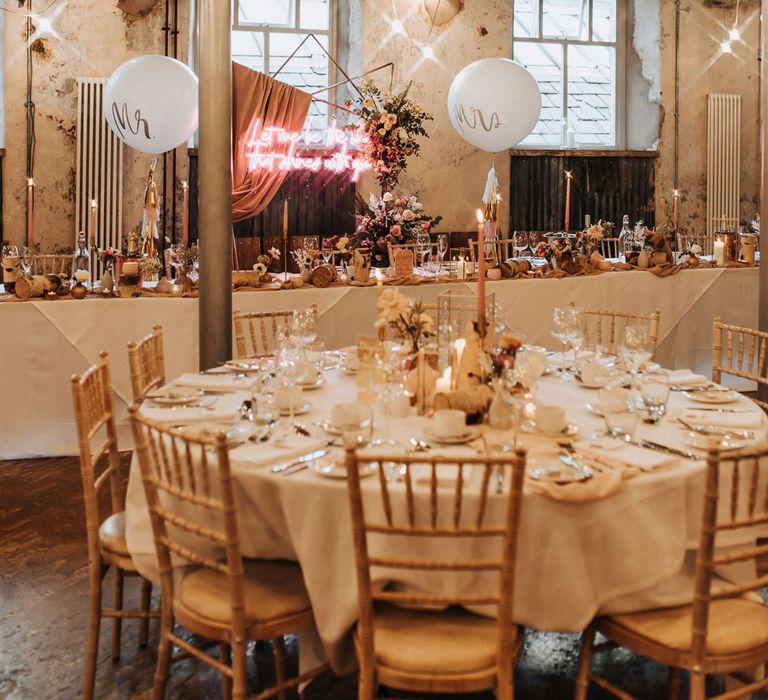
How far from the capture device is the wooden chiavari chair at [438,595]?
6.39ft

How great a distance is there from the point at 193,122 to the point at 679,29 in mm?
6072

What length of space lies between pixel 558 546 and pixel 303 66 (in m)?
8.14

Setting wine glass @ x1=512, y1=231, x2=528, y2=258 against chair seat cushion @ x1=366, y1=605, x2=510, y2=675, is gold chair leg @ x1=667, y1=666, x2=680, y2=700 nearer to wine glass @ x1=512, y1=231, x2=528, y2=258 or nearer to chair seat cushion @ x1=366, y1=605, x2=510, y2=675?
chair seat cushion @ x1=366, y1=605, x2=510, y2=675

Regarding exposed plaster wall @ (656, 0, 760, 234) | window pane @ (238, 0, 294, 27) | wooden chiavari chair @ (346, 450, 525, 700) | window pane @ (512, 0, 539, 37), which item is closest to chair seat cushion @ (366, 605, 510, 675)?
wooden chiavari chair @ (346, 450, 525, 700)

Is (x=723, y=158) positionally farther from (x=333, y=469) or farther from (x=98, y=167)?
(x=333, y=469)

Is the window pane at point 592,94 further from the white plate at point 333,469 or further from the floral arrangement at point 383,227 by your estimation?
the white plate at point 333,469

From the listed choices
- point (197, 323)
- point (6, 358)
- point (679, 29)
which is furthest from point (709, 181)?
point (6, 358)

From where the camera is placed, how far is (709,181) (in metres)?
10.2

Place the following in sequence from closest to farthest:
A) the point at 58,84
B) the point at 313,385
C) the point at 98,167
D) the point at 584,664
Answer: the point at 584,664 → the point at 313,385 → the point at 58,84 → the point at 98,167

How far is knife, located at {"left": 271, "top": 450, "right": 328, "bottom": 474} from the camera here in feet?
7.56

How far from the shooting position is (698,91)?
33.4 ft

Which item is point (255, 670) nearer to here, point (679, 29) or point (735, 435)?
point (735, 435)

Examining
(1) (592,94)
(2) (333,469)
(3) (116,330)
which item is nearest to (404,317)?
(2) (333,469)

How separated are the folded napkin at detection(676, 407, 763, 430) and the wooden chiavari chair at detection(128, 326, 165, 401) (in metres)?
1.80
